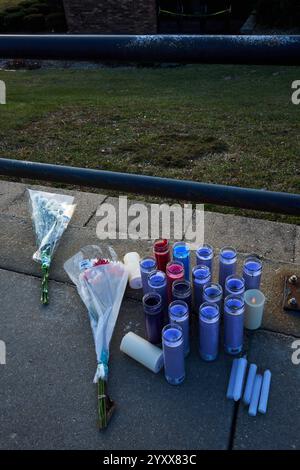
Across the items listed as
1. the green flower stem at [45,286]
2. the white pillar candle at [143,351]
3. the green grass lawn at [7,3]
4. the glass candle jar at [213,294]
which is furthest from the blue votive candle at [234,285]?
the green grass lawn at [7,3]

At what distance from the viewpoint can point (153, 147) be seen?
455 cm

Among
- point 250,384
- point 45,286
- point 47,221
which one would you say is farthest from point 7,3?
point 250,384

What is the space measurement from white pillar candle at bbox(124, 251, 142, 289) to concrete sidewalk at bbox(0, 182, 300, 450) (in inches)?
1.8

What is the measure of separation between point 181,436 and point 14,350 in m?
0.86

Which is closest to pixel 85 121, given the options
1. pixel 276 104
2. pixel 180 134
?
pixel 180 134

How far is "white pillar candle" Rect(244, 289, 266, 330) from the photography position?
1892 millimetres

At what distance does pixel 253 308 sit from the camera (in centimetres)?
189

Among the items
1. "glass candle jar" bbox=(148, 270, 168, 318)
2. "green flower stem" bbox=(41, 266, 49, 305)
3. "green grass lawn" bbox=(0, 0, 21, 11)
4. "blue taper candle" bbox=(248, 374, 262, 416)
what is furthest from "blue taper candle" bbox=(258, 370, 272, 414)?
"green grass lawn" bbox=(0, 0, 21, 11)

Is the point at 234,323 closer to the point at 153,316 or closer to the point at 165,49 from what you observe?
the point at 153,316

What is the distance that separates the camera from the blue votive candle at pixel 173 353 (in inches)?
66.4

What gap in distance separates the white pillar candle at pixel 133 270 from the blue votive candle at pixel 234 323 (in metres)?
0.55

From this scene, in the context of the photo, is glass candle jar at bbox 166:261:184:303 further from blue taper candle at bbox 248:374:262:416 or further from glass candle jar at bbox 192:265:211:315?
blue taper candle at bbox 248:374:262:416

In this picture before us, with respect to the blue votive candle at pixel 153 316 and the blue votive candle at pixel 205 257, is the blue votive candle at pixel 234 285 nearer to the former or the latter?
the blue votive candle at pixel 205 257

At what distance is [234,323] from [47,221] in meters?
1.42
